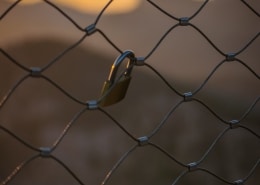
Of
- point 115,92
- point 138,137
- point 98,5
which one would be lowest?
point 115,92

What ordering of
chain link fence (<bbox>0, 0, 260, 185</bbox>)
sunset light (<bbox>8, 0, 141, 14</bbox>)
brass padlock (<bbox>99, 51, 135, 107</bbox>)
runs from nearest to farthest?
1. brass padlock (<bbox>99, 51, 135, 107</bbox>)
2. chain link fence (<bbox>0, 0, 260, 185</bbox>)
3. sunset light (<bbox>8, 0, 141, 14</bbox>)

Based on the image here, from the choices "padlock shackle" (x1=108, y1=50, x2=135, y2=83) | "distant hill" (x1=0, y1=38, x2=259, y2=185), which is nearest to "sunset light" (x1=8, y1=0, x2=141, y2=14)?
"distant hill" (x1=0, y1=38, x2=259, y2=185)

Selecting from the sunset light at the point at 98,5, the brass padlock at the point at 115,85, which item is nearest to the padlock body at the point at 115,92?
the brass padlock at the point at 115,85

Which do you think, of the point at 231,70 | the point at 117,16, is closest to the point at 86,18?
the point at 117,16

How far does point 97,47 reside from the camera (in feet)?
5.42

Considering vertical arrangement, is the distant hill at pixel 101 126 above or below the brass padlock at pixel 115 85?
above

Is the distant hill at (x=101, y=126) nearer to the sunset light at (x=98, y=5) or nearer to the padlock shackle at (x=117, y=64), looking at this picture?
the sunset light at (x=98, y=5)

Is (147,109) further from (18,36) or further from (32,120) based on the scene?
(18,36)

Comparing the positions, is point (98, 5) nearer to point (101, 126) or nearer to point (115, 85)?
point (101, 126)

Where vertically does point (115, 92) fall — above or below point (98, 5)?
below

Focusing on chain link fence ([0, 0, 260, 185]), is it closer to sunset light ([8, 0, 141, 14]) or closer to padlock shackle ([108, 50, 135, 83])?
sunset light ([8, 0, 141, 14])

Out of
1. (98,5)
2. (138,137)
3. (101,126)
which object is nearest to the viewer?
(138,137)

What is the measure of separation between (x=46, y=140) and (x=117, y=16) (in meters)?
0.46

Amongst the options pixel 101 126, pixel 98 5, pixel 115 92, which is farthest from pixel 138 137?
pixel 115 92
